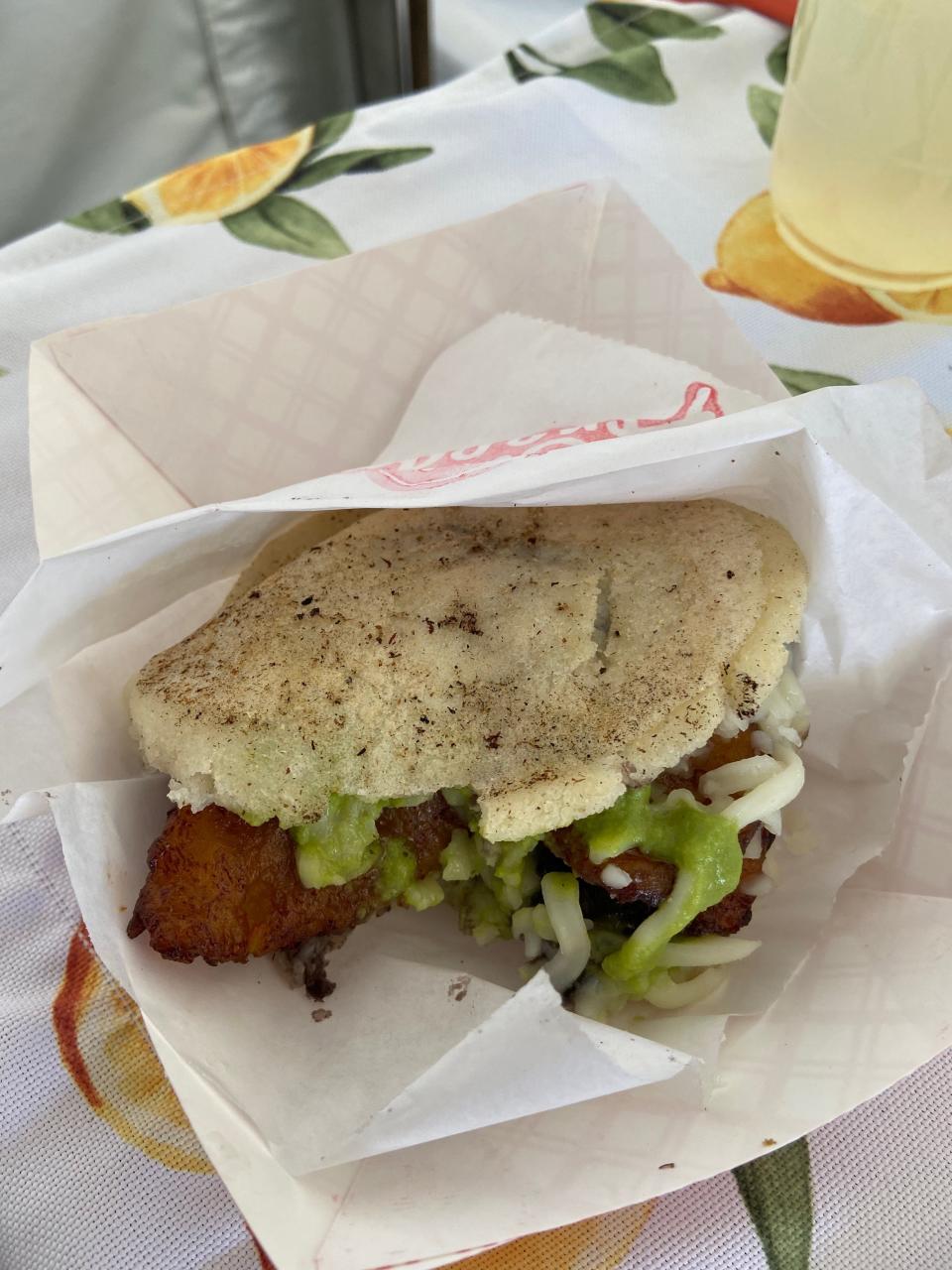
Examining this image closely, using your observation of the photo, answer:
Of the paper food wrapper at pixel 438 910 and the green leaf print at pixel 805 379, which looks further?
the green leaf print at pixel 805 379

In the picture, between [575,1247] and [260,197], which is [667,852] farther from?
[260,197]

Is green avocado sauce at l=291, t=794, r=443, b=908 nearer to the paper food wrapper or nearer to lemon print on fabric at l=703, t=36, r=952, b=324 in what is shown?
the paper food wrapper

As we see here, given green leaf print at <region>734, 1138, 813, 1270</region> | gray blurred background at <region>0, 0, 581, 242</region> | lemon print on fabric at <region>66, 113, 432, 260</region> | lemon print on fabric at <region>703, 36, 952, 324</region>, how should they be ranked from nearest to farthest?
1. green leaf print at <region>734, 1138, 813, 1270</region>
2. lemon print on fabric at <region>703, 36, 952, 324</region>
3. lemon print on fabric at <region>66, 113, 432, 260</region>
4. gray blurred background at <region>0, 0, 581, 242</region>

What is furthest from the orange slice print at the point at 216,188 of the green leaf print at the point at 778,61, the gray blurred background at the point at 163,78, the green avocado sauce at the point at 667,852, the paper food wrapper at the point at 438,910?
the green avocado sauce at the point at 667,852

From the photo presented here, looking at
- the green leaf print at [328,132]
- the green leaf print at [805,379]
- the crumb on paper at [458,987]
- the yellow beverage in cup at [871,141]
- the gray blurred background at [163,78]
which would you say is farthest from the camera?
the gray blurred background at [163,78]

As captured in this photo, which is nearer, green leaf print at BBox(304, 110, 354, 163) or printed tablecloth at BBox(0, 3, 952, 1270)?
printed tablecloth at BBox(0, 3, 952, 1270)

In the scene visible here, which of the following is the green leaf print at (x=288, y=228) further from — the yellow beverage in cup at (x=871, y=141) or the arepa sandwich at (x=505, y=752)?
the arepa sandwich at (x=505, y=752)

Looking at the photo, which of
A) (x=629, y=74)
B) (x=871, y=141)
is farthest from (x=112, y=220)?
(x=871, y=141)

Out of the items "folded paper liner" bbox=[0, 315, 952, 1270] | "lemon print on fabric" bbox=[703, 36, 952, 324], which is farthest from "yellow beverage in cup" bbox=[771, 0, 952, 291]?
"folded paper liner" bbox=[0, 315, 952, 1270]

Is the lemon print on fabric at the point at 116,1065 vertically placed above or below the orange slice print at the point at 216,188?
below
